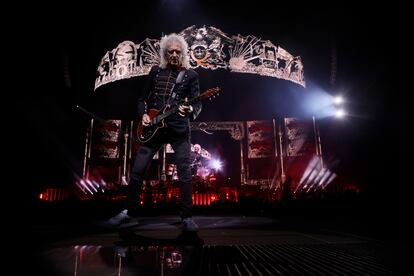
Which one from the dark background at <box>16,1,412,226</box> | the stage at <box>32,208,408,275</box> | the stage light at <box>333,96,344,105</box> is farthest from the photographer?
the stage light at <box>333,96,344,105</box>

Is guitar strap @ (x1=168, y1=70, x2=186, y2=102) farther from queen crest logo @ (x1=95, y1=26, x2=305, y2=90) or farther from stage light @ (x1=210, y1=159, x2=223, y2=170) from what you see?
stage light @ (x1=210, y1=159, x2=223, y2=170)

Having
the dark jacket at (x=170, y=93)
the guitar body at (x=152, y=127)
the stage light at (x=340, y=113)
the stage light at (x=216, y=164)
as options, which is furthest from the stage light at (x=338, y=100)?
the guitar body at (x=152, y=127)

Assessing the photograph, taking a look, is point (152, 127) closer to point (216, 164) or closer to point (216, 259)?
point (216, 259)

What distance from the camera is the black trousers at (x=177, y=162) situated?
3079 millimetres

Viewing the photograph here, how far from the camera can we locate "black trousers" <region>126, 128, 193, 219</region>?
308cm

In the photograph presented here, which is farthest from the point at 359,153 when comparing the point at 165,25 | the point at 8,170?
the point at 8,170

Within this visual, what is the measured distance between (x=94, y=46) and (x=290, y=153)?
41.4ft

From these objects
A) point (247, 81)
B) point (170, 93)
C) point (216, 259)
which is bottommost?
point (216, 259)

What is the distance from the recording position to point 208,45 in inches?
451

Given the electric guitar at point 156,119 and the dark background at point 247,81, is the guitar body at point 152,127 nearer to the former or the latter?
the electric guitar at point 156,119

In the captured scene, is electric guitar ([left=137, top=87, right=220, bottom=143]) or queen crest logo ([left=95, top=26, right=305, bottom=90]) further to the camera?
queen crest logo ([left=95, top=26, right=305, bottom=90])

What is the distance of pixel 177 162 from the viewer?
10.3 ft

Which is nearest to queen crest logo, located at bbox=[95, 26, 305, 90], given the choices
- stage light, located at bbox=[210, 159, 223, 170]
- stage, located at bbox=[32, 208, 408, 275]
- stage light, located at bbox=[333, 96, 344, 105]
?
stage light, located at bbox=[333, 96, 344, 105]

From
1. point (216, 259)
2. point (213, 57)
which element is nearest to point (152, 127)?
point (216, 259)
